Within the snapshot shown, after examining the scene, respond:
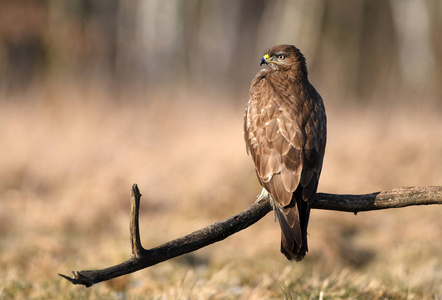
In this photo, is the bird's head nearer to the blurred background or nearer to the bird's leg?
the bird's leg

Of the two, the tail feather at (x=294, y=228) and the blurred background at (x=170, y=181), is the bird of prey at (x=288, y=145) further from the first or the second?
the blurred background at (x=170, y=181)

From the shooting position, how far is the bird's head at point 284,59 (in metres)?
4.36

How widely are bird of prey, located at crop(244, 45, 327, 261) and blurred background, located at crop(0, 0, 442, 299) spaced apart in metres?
0.56

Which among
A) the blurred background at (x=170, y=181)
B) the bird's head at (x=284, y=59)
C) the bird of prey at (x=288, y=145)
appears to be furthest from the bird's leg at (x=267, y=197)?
the bird's head at (x=284, y=59)

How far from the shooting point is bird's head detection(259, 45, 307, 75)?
436 cm

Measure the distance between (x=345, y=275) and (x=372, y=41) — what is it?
24.3 meters

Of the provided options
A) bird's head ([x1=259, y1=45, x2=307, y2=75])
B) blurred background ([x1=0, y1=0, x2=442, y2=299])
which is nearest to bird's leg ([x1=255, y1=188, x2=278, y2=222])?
blurred background ([x1=0, y1=0, x2=442, y2=299])

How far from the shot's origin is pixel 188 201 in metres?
8.02

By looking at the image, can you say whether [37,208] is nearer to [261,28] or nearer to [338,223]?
[338,223]

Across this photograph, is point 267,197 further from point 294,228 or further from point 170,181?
point 170,181

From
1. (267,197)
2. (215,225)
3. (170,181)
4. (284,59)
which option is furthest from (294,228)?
(170,181)

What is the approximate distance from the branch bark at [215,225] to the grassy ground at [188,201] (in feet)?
2.40

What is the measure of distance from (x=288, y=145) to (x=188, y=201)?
454cm

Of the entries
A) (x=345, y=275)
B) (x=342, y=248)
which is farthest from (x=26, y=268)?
(x=342, y=248)
